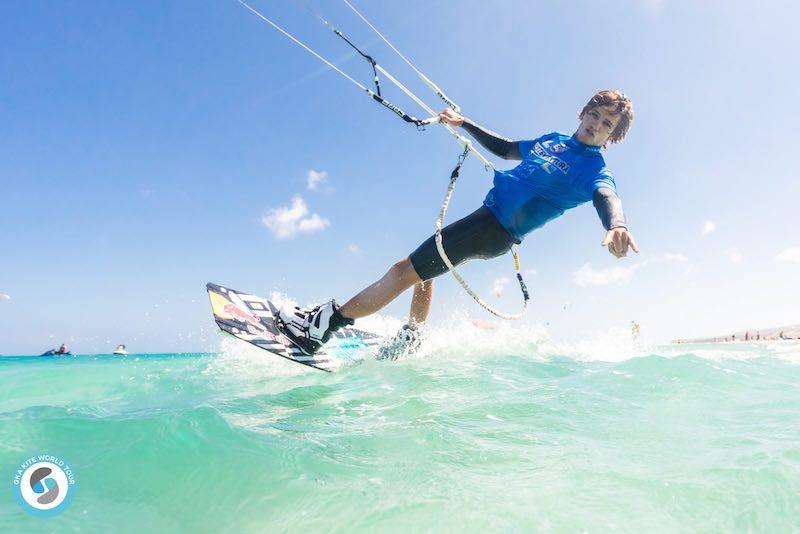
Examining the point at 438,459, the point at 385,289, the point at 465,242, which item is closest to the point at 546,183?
the point at 465,242

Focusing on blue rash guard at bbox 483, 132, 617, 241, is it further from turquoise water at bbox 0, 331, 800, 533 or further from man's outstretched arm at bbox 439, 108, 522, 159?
turquoise water at bbox 0, 331, 800, 533

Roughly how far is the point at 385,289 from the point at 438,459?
2.80 meters

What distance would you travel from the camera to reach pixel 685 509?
172cm

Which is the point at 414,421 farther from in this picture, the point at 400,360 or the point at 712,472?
the point at 400,360

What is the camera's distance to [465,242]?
4.74 m

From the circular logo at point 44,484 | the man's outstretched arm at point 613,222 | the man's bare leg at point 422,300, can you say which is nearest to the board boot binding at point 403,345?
the man's bare leg at point 422,300

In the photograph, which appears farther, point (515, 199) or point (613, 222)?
point (515, 199)

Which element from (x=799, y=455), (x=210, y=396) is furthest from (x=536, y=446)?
(x=210, y=396)

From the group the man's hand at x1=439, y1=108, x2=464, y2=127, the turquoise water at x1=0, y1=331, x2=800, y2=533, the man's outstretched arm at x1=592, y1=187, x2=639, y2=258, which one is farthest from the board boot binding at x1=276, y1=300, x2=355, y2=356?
the man's outstretched arm at x1=592, y1=187, x2=639, y2=258

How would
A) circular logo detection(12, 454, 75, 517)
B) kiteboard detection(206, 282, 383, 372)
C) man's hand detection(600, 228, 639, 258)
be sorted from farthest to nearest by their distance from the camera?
kiteboard detection(206, 282, 383, 372) < man's hand detection(600, 228, 639, 258) < circular logo detection(12, 454, 75, 517)

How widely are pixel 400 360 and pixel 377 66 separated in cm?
397

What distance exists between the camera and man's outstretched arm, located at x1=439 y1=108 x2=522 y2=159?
17.5 ft

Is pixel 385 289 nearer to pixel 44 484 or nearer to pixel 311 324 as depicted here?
pixel 311 324

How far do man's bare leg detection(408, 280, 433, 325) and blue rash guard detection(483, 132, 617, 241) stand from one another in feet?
5.46
